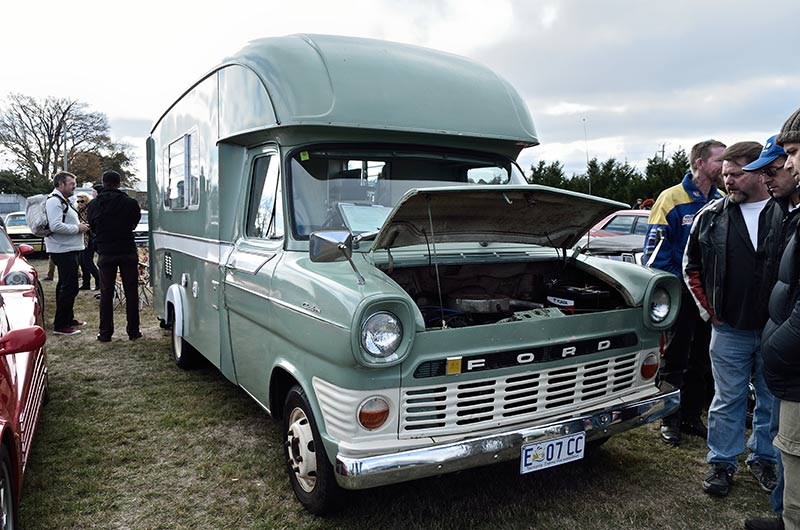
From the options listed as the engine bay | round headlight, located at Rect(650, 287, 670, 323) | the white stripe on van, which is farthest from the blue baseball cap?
the white stripe on van

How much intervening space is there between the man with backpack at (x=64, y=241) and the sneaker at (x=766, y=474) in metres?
7.32

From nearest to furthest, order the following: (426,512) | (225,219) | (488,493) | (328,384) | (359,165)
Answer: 1. (328,384)
2. (426,512)
3. (488,493)
4. (359,165)
5. (225,219)

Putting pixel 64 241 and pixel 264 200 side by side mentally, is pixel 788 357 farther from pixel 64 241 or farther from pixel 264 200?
pixel 64 241

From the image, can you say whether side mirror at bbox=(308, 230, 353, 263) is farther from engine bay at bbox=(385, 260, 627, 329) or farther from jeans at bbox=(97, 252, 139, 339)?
jeans at bbox=(97, 252, 139, 339)

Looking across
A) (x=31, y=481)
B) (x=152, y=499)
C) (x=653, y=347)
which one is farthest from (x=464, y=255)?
(x=31, y=481)

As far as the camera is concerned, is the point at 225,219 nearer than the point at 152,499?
No

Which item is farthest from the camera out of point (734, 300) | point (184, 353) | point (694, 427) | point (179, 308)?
point (184, 353)

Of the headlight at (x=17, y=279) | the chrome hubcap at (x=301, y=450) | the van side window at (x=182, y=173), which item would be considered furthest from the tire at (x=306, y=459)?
the headlight at (x=17, y=279)

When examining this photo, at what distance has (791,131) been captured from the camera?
242 centimetres

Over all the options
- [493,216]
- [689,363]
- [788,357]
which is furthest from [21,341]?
[689,363]

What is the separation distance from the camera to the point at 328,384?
2828mm

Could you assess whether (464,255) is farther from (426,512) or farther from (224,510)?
(224,510)

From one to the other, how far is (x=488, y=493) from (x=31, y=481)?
2.74 m

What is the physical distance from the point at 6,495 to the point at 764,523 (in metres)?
3.61
